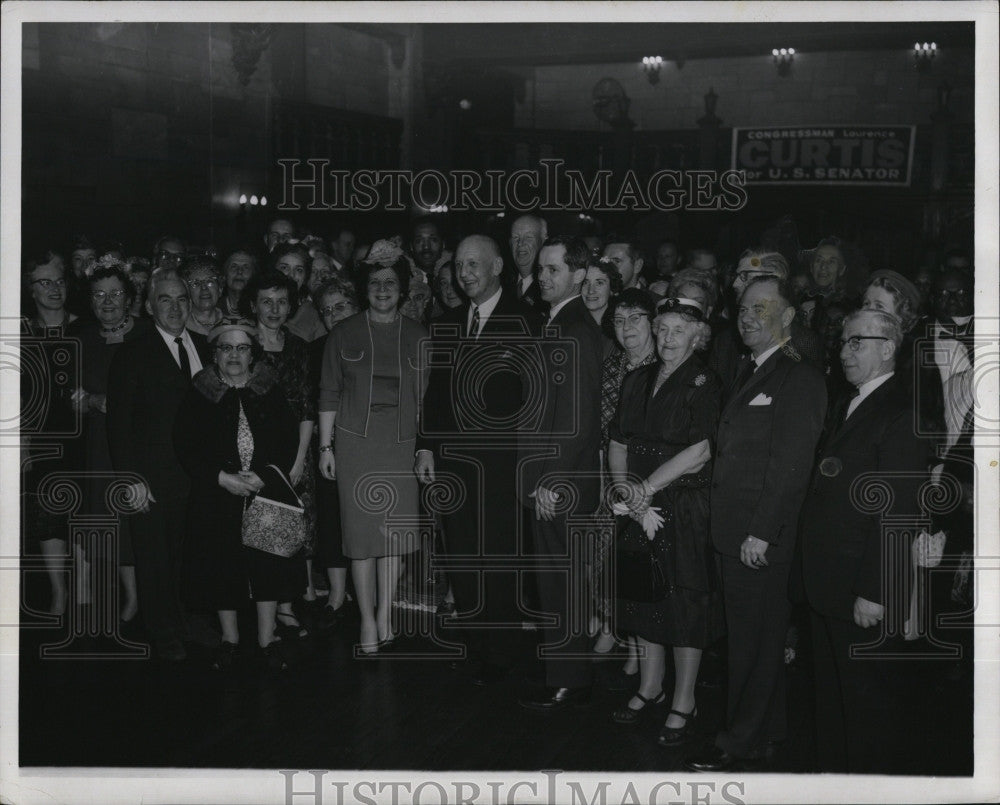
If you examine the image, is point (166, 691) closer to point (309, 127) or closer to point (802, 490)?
point (802, 490)

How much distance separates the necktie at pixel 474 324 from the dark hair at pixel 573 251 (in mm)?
387

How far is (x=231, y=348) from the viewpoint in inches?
169

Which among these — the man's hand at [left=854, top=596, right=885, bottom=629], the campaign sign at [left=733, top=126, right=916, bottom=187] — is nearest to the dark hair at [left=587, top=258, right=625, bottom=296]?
the man's hand at [left=854, top=596, right=885, bottom=629]

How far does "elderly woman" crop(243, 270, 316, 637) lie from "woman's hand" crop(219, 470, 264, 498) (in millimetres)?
244

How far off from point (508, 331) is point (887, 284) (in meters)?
1.39

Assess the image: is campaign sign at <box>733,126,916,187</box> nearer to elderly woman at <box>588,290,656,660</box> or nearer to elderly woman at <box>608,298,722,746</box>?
elderly woman at <box>588,290,656,660</box>

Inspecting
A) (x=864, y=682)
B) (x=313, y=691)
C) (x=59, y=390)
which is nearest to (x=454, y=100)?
(x=59, y=390)

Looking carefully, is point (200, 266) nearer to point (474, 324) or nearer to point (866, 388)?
point (474, 324)

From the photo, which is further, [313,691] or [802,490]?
[313,691]

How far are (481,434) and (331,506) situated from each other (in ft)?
3.20

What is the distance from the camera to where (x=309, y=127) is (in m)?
9.64

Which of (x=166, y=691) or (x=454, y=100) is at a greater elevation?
(x=454, y=100)

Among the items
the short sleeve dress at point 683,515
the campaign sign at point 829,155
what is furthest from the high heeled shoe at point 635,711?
the campaign sign at point 829,155

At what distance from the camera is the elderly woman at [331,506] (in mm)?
4777
